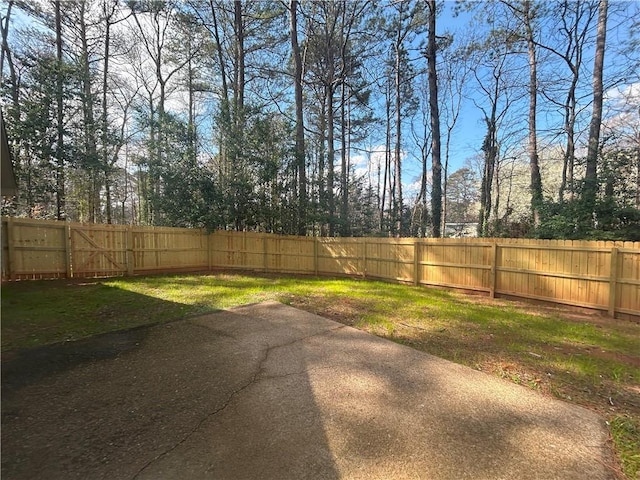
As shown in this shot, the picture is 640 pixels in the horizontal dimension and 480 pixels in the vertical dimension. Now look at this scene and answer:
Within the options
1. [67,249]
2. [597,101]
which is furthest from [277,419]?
[597,101]

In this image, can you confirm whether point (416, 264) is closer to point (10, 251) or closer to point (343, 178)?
point (343, 178)

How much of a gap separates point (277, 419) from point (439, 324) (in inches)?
144

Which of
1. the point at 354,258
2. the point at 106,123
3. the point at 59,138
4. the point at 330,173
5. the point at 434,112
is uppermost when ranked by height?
the point at 434,112

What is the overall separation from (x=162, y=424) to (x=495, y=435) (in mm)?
2531

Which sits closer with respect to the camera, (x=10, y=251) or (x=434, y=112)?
(x=10, y=251)

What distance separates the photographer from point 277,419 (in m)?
2.41

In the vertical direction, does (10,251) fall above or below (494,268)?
above

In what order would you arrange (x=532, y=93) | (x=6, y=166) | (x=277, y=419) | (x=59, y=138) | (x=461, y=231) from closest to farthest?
(x=277, y=419) < (x=6, y=166) < (x=59, y=138) < (x=532, y=93) < (x=461, y=231)

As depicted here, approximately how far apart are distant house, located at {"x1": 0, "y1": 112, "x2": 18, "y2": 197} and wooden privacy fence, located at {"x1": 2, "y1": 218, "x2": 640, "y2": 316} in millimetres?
1358

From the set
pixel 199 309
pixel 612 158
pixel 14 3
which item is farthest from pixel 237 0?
pixel 612 158

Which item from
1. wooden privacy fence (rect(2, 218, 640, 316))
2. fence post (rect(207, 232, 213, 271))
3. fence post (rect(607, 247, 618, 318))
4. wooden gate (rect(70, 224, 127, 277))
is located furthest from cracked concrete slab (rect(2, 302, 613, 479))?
fence post (rect(207, 232, 213, 271))

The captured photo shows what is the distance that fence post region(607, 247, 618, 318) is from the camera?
5.88 metres

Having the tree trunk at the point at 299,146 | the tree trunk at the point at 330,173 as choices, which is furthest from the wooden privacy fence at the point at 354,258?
the tree trunk at the point at 330,173

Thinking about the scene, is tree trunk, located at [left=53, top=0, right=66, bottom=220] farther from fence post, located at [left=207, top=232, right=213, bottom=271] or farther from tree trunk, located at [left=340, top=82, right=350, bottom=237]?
tree trunk, located at [left=340, top=82, right=350, bottom=237]
